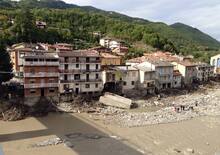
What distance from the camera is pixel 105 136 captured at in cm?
2222

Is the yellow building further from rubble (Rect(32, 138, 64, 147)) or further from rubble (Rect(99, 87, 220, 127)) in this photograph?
rubble (Rect(32, 138, 64, 147))

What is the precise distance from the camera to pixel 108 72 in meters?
35.6

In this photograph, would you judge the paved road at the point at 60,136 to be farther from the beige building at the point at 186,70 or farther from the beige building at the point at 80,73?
the beige building at the point at 186,70

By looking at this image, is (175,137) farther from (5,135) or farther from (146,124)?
(5,135)

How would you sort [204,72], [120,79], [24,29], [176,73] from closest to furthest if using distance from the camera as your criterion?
[120,79]
[176,73]
[24,29]
[204,72]

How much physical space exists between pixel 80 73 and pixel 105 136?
40.4ft

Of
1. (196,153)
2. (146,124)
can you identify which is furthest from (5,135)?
(196,153)

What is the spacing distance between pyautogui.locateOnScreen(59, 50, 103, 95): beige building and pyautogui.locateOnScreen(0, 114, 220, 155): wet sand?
557cm

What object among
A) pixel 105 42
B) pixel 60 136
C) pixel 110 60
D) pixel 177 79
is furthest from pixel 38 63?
pixel 105 42

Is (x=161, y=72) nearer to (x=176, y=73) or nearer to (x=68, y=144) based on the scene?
(x=176, y=73)

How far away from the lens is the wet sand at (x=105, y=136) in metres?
19.2

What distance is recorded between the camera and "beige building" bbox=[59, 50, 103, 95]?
3200cm

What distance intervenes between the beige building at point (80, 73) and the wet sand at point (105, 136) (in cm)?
557

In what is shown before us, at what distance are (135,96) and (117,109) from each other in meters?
6.62
